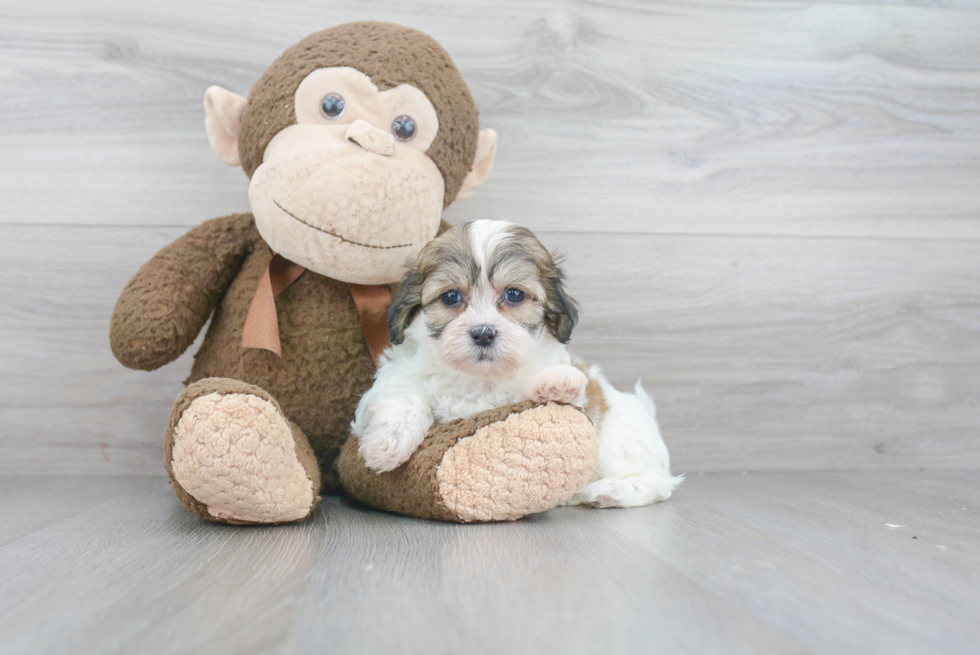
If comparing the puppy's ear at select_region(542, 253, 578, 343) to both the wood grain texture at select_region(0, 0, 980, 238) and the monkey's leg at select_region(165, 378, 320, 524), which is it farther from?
the wood grain texture at select_region(0, 0, 980, 238)

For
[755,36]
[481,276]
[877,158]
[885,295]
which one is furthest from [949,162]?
[481,276]

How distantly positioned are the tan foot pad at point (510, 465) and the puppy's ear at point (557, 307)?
0.64ft

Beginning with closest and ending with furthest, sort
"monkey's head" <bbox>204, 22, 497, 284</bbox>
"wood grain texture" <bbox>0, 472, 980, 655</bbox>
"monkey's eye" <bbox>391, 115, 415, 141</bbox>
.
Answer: "wood grain texture" <bbox>0, 472, 980, 655</bbox>, "monkey's head" <bbox>204, 22, 497, 284</bbox>, "monkey's eye" <bbox>391, 115, 415, 141</bbox>

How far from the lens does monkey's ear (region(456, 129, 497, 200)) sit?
65.6 inches

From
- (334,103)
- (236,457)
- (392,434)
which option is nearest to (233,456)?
(236,457)

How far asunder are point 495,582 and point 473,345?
44 centimetres

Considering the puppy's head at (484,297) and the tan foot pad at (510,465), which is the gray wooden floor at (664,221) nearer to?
the tan foot pad at (510,465)

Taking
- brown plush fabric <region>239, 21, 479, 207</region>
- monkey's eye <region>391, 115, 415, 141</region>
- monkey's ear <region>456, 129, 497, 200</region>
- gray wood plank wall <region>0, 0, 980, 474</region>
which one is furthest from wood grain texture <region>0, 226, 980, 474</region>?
monkey's eye <region>391, 115, 415, 141</region>

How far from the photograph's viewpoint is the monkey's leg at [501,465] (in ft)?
4.12

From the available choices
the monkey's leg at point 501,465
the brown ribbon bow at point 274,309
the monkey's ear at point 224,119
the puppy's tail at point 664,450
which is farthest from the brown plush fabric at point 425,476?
the monkey's ear at point 224,119

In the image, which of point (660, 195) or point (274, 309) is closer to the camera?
point (274, 309)

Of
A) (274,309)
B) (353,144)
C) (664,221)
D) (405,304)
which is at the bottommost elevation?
(274,309)

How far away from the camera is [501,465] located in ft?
4.12

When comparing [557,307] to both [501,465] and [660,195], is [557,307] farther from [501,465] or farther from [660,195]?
[660,195]
